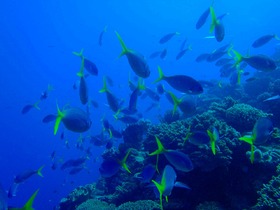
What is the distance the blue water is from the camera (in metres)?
80.6

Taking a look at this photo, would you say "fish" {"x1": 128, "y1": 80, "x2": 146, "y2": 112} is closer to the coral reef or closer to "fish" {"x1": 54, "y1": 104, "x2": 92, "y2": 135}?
"fish" {"x1": 54, "y1": 104, "x2": 92, "y2": 135}

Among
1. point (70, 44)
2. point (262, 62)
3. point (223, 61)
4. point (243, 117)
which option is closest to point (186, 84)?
point (262, 62)

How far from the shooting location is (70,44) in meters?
126

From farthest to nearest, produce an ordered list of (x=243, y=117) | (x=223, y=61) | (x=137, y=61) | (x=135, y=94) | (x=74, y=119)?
(x=223, y=61), (x=243, y=117), (x=135, y=94), (x=137, y=61), (x=74, y=119)

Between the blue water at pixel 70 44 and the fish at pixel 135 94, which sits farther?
the blue water at pixel 70 44

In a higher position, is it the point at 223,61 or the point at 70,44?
the point at 70,44

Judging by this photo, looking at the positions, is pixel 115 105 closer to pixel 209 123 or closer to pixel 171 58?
pixel 209 123

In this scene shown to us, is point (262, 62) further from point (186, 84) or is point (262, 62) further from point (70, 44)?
point (70, 44)

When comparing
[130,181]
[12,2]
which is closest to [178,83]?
[130,181]

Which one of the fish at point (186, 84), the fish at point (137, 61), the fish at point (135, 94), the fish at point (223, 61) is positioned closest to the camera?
the fish at point (137, 61)

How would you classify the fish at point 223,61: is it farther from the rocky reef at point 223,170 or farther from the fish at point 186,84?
the fish at point 186,84

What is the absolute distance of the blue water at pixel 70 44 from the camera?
80562 millimetres

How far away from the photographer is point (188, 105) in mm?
5254

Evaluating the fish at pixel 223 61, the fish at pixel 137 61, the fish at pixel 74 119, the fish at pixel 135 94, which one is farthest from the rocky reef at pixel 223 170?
the fish at pixel 223 61
